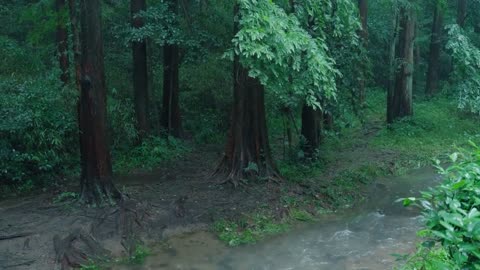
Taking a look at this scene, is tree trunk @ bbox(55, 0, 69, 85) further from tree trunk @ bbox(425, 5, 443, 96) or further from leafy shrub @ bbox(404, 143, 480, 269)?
tree trunk @ bbox(425, 5, 443, 96)

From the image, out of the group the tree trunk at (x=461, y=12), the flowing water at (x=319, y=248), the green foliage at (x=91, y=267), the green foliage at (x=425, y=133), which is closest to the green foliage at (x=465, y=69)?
the green foliage at (x=425, y=133)

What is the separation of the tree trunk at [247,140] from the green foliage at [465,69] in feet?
31.3

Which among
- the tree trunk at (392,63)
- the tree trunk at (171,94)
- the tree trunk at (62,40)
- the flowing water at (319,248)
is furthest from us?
the tree trunk at (392,63)

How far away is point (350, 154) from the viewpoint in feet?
→ 52.0

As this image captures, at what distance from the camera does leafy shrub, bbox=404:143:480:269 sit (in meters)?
3.14

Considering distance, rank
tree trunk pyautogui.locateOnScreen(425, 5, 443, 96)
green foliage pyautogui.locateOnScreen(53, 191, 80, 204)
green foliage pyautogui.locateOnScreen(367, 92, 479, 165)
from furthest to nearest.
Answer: tree trunk pyautogui.locateOnScreen(425, 5, 443, 96), green foliage pyautogui.locateOnScreen(367, 92, 479, 165), green foliage pyautogui.locateOnScreen(53, 191, 80, 204)

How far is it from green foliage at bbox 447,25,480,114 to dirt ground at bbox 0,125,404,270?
8.23 meters

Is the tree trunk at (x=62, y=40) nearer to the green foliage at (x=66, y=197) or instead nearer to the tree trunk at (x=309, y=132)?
the green foliage at (x=66, y=197)

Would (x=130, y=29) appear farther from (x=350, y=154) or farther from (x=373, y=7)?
(x=373, y=7)

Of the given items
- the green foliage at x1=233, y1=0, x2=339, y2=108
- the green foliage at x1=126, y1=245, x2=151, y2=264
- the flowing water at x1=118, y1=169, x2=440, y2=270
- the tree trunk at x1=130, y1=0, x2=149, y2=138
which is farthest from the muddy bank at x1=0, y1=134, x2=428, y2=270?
the green foliage at x1=233, y1=0, x2=339, y2=108

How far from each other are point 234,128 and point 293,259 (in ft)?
13.4

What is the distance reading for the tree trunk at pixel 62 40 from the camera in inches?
516

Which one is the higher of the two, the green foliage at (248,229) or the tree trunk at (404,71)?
the tree trunk at (404,71)

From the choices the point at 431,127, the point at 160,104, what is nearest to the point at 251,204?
the point at 160,104
